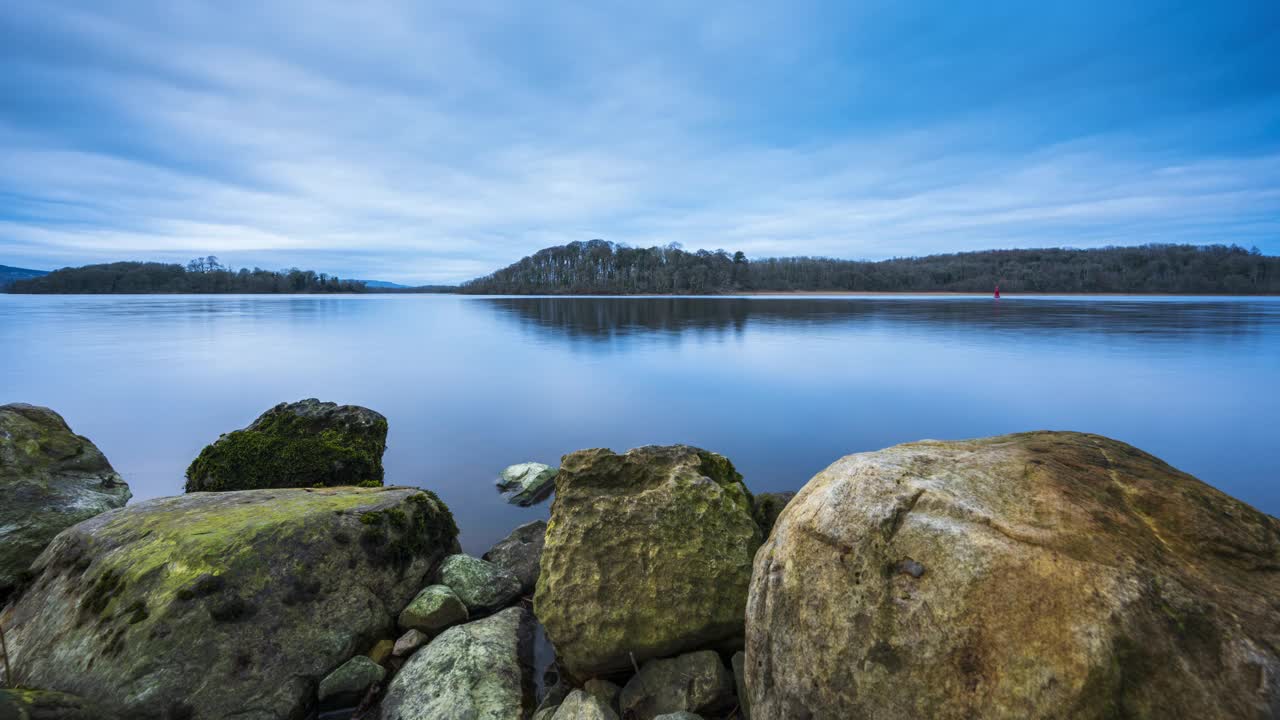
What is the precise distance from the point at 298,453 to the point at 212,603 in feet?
12.4

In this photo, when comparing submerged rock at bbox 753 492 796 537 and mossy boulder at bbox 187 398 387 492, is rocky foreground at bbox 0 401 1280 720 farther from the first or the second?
mossy boulder at bbox 187 398 387 492

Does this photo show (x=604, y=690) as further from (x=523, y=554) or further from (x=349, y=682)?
(x=523, y=554)

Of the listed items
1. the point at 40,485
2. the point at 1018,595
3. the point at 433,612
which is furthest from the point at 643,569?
the point at 40,485

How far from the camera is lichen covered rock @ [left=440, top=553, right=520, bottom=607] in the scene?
5.09 meters

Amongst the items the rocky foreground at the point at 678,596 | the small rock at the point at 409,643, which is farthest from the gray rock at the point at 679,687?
the small rock at the point at 409,643

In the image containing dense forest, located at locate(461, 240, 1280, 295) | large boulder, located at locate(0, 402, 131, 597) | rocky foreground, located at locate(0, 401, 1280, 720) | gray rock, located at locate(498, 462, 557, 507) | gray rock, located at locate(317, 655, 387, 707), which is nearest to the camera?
rocky foreground, located at locate(0, 401, 1280, 720)

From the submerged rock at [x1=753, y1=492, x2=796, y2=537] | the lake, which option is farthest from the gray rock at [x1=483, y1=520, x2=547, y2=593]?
the submerged rock at [x1=753, y1=492, x2=796, y2=537]

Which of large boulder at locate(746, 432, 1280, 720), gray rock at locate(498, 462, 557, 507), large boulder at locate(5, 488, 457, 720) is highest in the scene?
large boulder at locate(746, 432, 1280, 720)

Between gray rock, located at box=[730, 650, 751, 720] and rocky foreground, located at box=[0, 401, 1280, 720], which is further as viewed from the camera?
Answer: gray rock, located at box=[730, 650, 751, 720]

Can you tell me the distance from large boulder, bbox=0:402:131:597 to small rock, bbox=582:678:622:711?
17.0 ft

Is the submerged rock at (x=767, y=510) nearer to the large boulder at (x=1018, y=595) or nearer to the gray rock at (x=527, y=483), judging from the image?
the large boulder at (x=1018, y=595)

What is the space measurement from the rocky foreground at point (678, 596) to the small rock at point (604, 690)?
0.06 ft

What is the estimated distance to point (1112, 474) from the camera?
2.94 metres

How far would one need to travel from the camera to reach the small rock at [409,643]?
4410 mm
